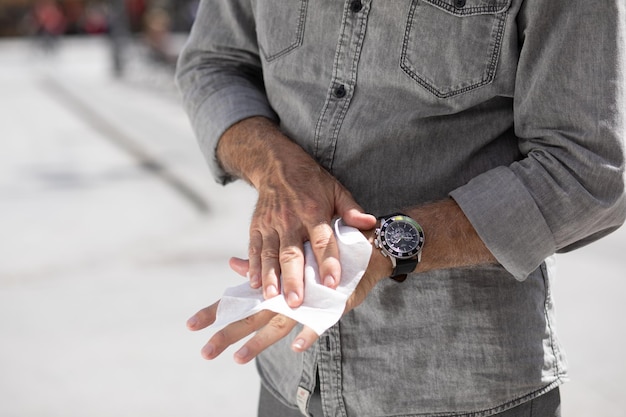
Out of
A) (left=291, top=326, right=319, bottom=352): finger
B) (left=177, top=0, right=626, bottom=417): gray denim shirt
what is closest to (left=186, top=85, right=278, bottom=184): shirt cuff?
(left=177, top=0, right=626, bottom=417): gray denim shirt

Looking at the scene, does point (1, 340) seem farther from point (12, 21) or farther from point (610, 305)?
point (12, 21)

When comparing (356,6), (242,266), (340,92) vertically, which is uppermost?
(356,6)

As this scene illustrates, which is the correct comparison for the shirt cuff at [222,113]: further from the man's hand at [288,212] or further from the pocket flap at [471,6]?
the pocket flap at [471,6]

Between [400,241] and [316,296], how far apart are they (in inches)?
6.4

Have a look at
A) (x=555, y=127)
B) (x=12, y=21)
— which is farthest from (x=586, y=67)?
(x=12, y=21)

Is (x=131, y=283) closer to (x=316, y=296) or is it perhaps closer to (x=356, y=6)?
(x=356, y=6)

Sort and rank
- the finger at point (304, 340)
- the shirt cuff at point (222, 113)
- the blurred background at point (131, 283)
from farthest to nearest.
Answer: the blurred background at point (131, 283) → the shirt cuff at point (222, 113) → the finger at point (304, 340)

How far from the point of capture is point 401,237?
1104mm

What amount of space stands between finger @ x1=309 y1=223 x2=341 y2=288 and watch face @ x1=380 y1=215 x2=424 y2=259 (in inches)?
3.1

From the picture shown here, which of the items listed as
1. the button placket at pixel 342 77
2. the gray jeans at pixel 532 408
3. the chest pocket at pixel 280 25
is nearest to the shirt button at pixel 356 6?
the button placket at pixel 342 77

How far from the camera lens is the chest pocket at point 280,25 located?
1.31 metres

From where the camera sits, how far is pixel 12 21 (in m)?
29.7

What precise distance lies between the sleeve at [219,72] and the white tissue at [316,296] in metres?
0.42

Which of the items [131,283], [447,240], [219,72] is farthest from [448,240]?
[131,283]
